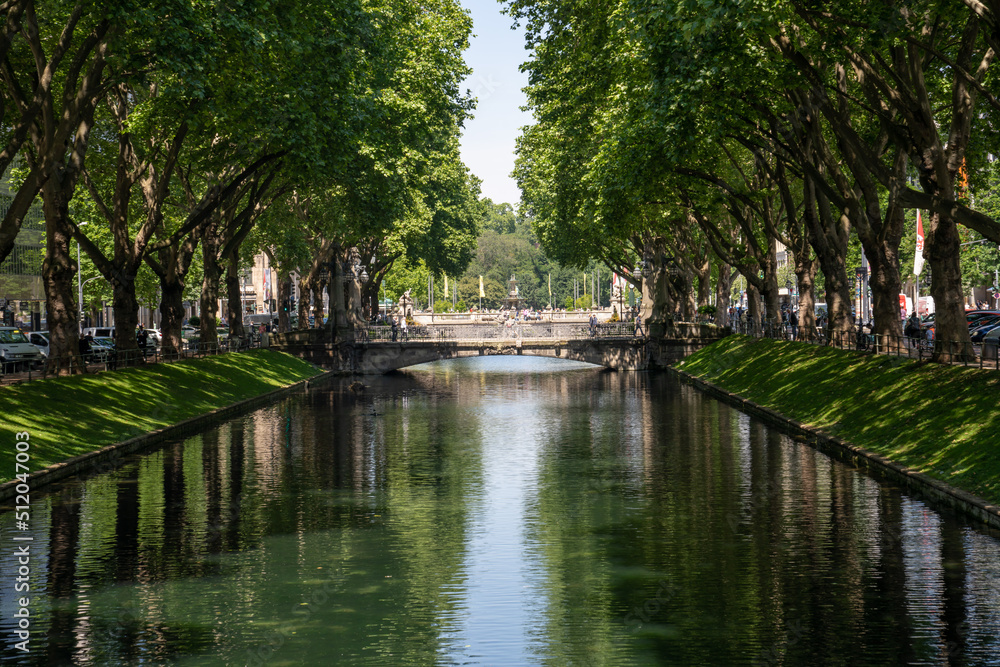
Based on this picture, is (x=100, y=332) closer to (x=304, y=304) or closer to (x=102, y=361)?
(x=304, y=304)

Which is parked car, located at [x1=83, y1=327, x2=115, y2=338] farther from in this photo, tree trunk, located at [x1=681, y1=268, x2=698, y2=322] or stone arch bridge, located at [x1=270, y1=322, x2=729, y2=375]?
tree trunk, located at [x1=681, y1=268, x2=698, y2=322]

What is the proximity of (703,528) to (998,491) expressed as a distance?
5.19m

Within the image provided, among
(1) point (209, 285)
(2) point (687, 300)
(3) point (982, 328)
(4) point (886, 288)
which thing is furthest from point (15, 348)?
(2) point (687, 300)

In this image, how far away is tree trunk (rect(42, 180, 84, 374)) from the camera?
108 feet

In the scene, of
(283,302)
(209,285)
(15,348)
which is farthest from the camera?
(283,302)

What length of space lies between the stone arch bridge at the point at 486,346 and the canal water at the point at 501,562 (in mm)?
37035

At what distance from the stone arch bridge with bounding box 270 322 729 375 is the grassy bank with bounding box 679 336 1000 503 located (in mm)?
23732

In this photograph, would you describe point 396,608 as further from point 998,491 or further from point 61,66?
point 61,66

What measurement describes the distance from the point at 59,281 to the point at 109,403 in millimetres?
4307

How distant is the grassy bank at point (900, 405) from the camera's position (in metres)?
21.4

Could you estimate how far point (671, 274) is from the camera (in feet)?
246

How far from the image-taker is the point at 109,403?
1277 inches

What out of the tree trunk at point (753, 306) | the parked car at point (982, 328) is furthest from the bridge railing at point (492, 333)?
the parked car at point (982, 328)

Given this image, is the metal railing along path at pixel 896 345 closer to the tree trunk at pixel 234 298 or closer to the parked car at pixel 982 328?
the parked car at pixel 982 328
